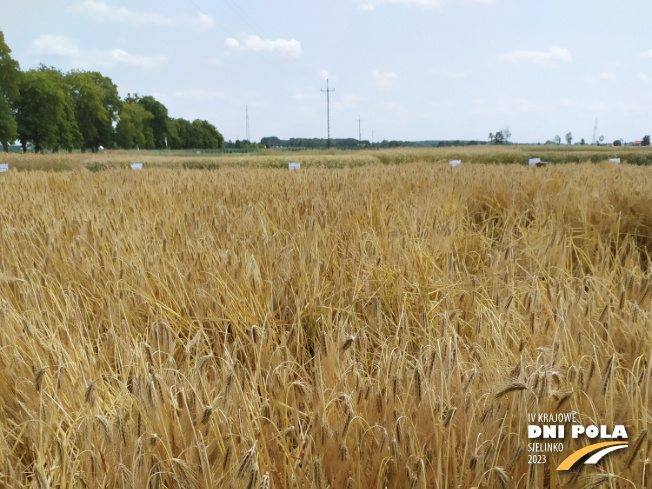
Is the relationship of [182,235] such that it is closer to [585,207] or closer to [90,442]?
[90,442]

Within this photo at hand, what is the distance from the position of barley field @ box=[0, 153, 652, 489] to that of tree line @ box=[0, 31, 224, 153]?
36.0 m

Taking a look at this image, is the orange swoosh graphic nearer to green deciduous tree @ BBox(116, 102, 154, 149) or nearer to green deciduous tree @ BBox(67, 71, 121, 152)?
green deciduous tree @ BBox(67, 71, 121, 152)

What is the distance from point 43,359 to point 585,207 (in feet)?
9.52

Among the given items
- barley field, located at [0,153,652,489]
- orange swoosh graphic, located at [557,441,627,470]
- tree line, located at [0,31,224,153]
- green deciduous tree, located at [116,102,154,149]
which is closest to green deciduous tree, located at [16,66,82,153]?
tree line, located at [0,31,224,153]

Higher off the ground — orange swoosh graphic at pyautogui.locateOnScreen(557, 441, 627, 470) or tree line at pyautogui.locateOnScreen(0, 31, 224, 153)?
tree line at pyautogui.locateOnScreen(0, 31, 224, 153)

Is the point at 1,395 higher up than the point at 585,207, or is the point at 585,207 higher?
the point at 585,207

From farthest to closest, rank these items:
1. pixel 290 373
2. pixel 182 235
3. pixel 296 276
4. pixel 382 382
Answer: pixel 182 235
pixel 296 276
pixel 290 373
pixel 382 382

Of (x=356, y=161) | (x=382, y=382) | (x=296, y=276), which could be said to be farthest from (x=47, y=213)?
(x=356, y=161)

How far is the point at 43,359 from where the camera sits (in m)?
1.05

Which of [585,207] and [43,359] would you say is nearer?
[43,359]

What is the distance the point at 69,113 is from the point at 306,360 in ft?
157

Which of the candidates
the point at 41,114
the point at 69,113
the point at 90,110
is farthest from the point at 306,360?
the point at 90,110

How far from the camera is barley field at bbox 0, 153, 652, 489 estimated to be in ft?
2.20

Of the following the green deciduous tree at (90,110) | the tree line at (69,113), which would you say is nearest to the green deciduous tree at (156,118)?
the tree line at (69,113)
